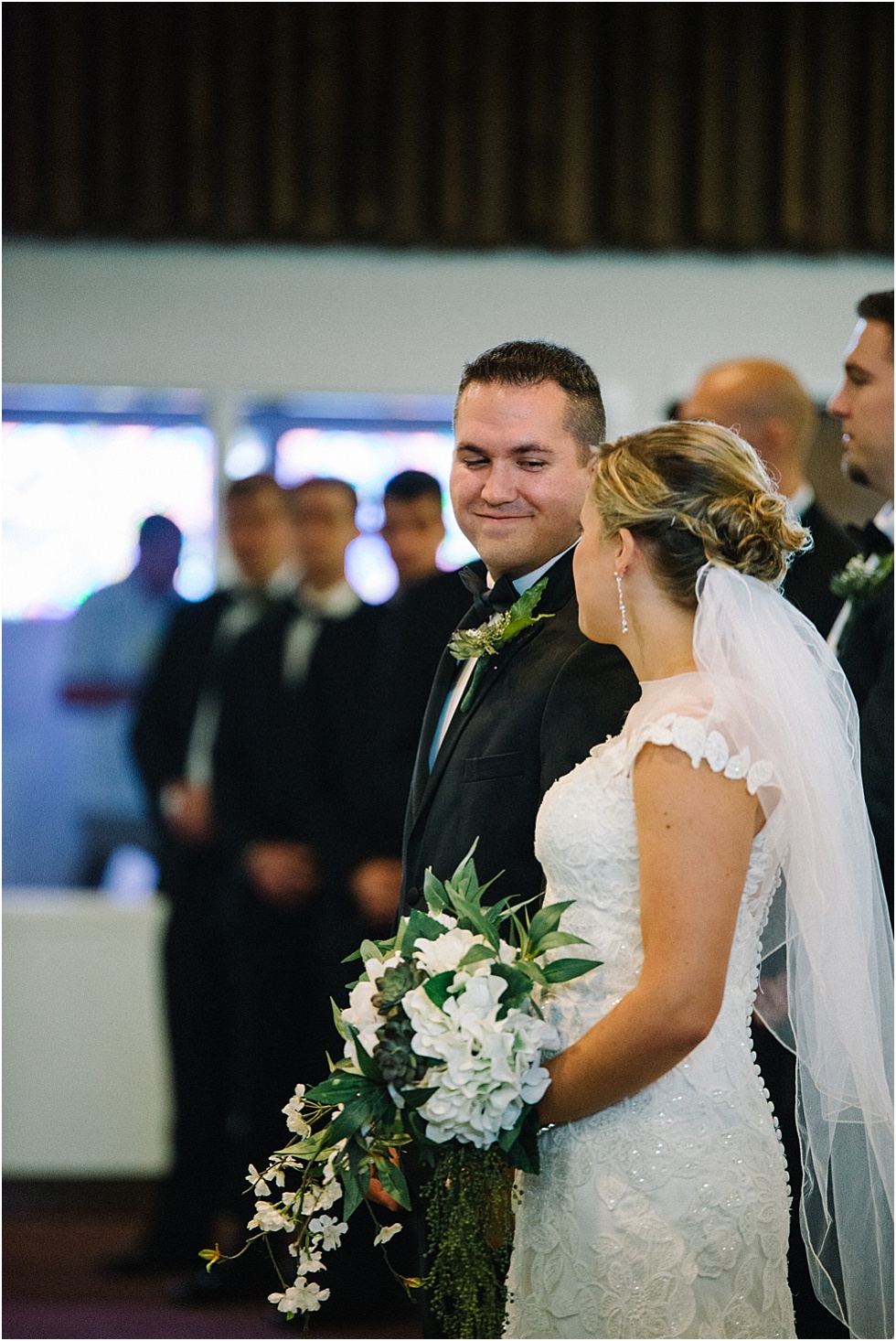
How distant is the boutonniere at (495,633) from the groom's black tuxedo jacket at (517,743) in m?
0.01

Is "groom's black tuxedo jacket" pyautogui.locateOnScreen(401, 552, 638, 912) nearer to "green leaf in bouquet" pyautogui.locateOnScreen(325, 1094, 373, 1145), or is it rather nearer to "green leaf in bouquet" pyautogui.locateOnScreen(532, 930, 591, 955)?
"green leaf in bouquet" pyautogui.locateOnScreen(532, 930, 591, 955)

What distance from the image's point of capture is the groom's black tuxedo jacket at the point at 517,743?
7.10 feet

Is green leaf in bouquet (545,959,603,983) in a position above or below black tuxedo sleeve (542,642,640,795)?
below

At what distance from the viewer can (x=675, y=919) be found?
1772 millimetres

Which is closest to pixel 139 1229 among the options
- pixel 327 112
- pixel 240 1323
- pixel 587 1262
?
pixel 240 1323

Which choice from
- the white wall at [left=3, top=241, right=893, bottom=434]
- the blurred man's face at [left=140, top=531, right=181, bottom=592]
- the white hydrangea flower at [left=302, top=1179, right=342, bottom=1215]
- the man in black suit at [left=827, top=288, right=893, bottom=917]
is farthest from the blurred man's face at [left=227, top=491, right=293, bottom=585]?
the white hydrangea flower at [left=302, top=1179, right=342, bottom=1215]

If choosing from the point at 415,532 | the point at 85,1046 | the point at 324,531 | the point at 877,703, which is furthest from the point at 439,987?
the point at 85,1046

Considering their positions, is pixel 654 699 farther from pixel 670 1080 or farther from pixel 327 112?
pixel 327 112

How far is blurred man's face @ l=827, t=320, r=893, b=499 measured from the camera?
3078 millimetres

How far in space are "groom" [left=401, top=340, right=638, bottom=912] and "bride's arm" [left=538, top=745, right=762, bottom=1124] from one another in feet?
1.12

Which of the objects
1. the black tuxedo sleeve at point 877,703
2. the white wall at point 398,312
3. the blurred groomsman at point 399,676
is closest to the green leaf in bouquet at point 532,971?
the black tuxedo sleeve at point 877,703

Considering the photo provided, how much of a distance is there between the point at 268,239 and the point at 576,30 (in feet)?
4.39

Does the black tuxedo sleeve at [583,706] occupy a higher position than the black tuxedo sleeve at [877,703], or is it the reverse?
the black tuxedo sleeve at [583,706]

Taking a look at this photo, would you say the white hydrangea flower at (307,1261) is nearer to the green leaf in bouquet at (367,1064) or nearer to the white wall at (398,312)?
the green leaf in bouquet at (367,1064)
